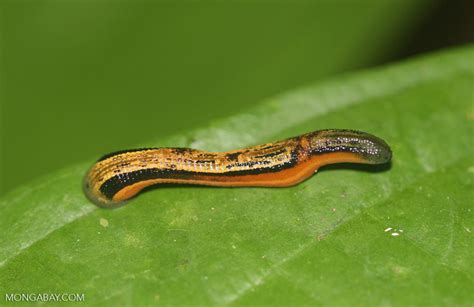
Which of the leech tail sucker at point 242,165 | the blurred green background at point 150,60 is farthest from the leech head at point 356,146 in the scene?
the blurred green background at point 150,60

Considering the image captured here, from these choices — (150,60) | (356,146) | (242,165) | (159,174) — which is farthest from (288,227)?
(150,60)

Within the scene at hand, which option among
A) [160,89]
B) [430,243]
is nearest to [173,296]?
[430,243]

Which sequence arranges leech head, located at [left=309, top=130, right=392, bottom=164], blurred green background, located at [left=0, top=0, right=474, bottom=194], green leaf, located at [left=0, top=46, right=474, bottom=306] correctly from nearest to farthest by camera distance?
green leaf, located at [left=0, top=46, right=474, bottom=306], leech head, located at [left=309, top=130, right=392, bottom=164], blurred green background, located at [left=0, top=0, right=474, bottom=194]

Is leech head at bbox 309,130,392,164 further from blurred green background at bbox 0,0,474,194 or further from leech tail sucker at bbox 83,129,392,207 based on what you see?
blurred green background at bbox 0,0,474,194

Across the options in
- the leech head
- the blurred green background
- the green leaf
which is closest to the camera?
the green leaf

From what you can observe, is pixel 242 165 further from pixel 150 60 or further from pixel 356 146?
pixel 150 60

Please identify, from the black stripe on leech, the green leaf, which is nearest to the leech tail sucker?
the black stripe on leech

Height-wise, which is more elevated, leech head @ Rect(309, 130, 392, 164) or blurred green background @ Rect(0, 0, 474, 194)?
blurred green background @ Rect(0, 0, 474, 194)
